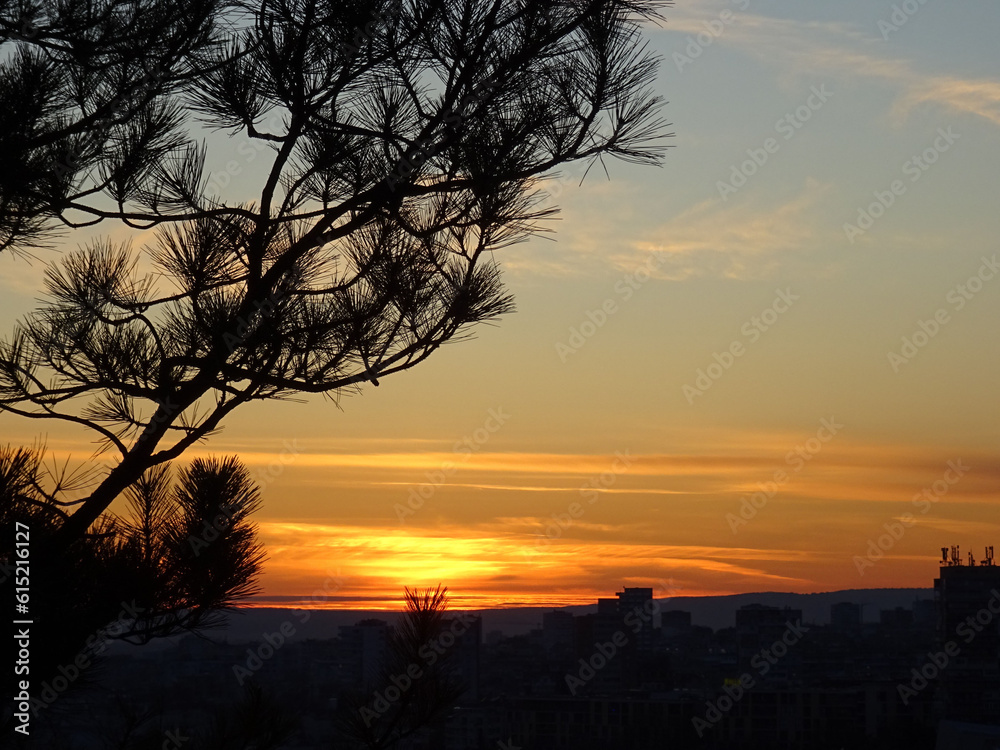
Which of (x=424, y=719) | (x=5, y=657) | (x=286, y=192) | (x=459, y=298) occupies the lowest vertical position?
(x=424, y=719)

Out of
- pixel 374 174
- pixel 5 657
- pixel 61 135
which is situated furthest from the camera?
pixel 374 174

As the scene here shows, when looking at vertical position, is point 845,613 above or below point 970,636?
above

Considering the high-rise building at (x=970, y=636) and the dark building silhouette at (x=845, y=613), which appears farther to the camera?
the dark building silhouette at (x=845, y=613)

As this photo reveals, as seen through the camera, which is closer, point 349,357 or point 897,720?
point 349,357

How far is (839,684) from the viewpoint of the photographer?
17.7m

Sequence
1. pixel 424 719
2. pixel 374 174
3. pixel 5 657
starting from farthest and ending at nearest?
pixel 424 719
pixel 374 174
pixel 5 657

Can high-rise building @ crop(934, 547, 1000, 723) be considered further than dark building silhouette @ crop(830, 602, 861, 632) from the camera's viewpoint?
No

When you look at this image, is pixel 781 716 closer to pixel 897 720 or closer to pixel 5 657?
pixel 897 720

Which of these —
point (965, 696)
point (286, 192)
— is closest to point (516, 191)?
point (286, 192)

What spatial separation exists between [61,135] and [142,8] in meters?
0.45

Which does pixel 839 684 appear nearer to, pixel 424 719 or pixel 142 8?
pixel 424 719

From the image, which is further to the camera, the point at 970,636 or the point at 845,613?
the point at 845,613

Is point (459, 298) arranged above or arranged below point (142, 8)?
below

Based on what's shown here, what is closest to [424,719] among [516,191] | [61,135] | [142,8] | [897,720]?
[516,191]
